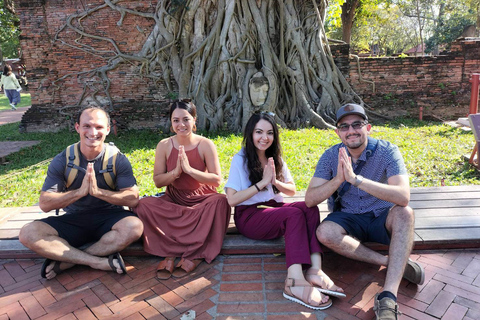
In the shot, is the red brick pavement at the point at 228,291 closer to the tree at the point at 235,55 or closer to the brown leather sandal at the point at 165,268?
the brown leather sandal at the point at 165,268

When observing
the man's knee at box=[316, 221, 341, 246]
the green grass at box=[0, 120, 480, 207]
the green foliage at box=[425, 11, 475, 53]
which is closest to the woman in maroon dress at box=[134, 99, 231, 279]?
the man's knee at box=[316, 221, 341, 246]

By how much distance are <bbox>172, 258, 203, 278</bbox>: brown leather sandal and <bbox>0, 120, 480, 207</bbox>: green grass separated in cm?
194

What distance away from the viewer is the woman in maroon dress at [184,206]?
9.91 feet

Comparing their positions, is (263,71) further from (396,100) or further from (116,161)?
(116,161)

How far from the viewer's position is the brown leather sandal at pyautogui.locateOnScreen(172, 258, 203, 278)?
2831mm

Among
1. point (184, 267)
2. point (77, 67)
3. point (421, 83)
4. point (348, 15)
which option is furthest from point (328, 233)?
point (348, 15)

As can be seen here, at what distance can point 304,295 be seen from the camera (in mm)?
2402

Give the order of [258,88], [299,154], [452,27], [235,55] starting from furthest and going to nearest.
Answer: [452,27] → [235,55] → [258,88] → [299,154]

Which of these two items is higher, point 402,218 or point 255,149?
point 255,149

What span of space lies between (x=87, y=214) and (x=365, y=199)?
2.27 metres

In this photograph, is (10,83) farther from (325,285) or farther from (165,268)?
(325,285)

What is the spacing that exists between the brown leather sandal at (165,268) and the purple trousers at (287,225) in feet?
2.10

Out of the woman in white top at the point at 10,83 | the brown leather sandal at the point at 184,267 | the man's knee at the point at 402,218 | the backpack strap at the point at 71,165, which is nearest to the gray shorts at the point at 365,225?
the man's knee at the point at 402,218

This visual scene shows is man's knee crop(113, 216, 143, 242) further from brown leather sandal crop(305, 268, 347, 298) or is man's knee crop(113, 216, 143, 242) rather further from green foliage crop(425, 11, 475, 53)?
green foliage crop(425, 11, 475, 53)
